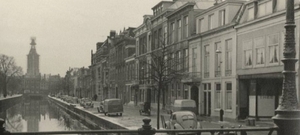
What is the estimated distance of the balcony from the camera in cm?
3322

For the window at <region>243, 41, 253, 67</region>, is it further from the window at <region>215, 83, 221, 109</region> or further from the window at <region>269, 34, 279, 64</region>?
the window at <region>215, 83, 221, 109</region>

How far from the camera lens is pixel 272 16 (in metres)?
23.2

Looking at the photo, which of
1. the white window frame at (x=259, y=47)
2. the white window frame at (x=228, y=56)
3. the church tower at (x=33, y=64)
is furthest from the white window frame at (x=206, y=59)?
the church tower at (x=33, y=64)

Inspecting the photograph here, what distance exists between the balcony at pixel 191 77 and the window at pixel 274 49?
34.3 ft

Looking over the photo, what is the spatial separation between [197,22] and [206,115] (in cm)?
853

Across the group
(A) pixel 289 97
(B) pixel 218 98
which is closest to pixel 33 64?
(B) pixel 218 98

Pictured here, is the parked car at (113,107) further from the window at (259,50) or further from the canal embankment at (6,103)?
the canal embankment at (6,103)

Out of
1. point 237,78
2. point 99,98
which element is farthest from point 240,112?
point 99,98

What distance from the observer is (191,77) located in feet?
109

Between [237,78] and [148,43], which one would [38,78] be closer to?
[148,43]

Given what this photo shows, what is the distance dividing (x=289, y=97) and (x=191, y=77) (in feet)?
86.7

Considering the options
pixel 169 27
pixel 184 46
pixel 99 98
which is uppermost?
pixel 169 27

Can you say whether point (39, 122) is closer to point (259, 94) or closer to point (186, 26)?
point (186, 26)

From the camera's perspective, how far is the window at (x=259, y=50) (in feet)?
79.6
